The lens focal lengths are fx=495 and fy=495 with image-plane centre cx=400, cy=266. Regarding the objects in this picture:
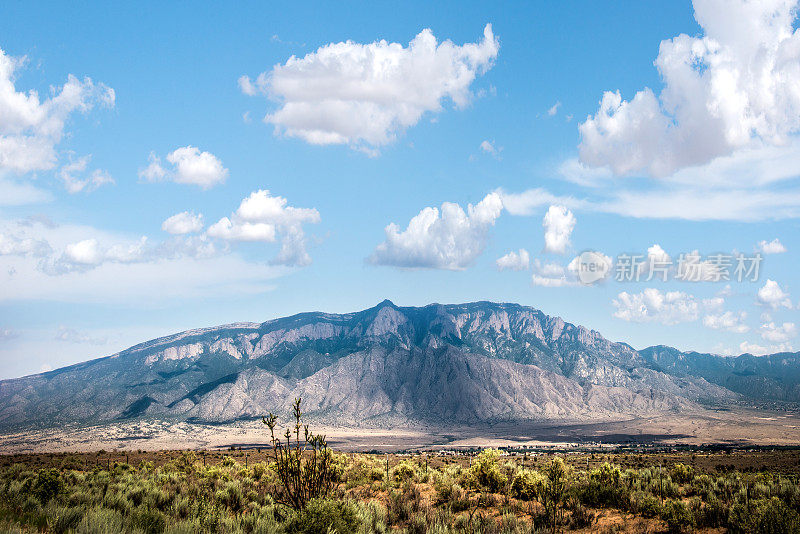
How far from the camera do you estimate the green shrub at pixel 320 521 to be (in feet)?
32.4

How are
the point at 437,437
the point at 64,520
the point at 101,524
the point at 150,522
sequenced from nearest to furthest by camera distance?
the point at 101,524
the point at 64,520
the point at 150,522
the point at 437,437

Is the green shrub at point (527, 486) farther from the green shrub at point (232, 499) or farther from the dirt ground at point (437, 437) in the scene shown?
the dirt ground at point (437, 437)

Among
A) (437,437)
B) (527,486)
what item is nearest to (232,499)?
(527,486)

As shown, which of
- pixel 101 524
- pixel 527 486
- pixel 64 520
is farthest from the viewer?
pixel 527 486

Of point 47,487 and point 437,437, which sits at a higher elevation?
point 47,487

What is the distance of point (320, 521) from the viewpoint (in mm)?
10000

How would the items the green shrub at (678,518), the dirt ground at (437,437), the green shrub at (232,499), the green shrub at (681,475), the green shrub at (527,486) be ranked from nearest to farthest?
the green shrub at (678,518) → the green shrub at (232,499) → the green shrub at (527,486) → the green shrub at (681,475) → the dirt ground at (437,437)

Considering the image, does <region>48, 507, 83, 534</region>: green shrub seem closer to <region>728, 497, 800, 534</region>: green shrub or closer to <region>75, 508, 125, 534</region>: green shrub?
<region>75, 508, 125, 534</region>: green shrub

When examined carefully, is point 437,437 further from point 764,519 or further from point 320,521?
point 320,521

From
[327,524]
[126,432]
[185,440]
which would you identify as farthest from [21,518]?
[126,432]

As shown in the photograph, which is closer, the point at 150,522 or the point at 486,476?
the point at 150,522

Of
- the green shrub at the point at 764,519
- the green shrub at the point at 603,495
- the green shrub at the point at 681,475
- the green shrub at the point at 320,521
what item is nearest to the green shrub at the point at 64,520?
the green shrub at the point at 320,521

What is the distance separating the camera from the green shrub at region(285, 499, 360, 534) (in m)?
9.87

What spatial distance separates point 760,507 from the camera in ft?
39.7
